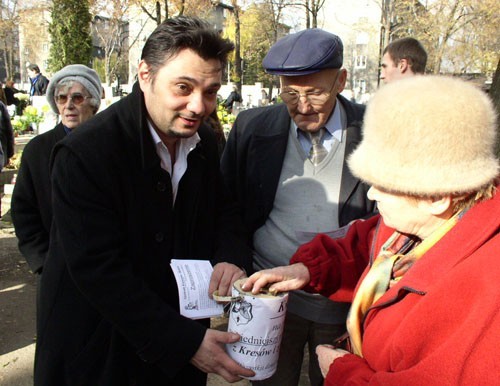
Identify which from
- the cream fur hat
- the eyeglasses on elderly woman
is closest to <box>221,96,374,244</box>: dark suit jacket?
the cream fur hat

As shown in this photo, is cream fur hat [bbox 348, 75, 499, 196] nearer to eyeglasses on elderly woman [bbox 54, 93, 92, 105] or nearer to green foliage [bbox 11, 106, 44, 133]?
eyeglasses on elderly woman [bbox 54, 93, 92, 105]

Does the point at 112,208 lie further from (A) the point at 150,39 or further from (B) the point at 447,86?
(B) the point at 447,86

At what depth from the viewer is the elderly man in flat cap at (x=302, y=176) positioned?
2318 mm

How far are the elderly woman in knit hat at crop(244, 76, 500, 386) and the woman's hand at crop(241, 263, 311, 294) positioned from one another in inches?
12.6

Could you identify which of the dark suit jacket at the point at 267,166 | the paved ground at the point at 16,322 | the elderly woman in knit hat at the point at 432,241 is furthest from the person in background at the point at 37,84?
the elderly woman in knit hat at the point at 432,241

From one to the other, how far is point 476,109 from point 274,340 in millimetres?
975

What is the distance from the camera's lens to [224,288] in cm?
186

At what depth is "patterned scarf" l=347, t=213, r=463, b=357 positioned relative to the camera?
1.49m

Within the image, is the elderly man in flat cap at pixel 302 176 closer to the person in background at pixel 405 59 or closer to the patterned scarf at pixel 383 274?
the patterned scarf at pixel 383 274

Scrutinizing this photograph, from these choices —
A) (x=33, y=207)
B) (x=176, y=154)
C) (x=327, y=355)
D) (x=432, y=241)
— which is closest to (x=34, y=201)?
(x=33, y=207)

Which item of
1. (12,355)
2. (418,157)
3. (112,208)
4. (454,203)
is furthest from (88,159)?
(12,355)

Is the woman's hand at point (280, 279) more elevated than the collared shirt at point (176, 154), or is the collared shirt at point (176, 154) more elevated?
the collared shirt at point (176, 154)

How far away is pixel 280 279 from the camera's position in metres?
1.82

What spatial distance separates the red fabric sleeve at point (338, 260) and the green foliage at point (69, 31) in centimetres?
1934
